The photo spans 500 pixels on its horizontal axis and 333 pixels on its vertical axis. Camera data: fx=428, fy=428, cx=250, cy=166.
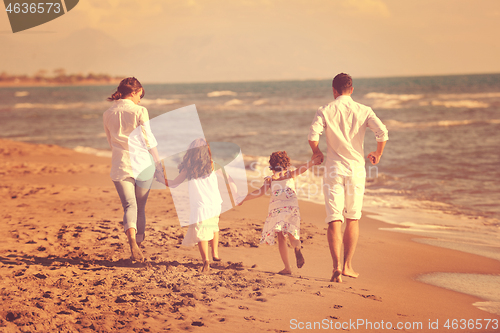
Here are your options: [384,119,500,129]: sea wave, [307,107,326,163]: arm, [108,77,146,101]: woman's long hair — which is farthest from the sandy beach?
[384,119,500,129]: sea wave

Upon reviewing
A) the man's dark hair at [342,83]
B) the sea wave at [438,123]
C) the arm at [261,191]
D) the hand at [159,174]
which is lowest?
the arm at [261,191]

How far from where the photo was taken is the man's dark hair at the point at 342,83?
404 cm

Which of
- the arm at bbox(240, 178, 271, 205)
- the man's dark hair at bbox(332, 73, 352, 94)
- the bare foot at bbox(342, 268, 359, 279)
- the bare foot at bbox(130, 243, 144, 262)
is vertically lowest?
the bare foot at bbox(342, 268, 359, 279)

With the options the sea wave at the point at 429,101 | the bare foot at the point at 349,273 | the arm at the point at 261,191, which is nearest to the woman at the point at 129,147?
the arm at the point at 261,191

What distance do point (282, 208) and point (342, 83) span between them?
4.39 feet

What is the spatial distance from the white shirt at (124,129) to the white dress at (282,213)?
1.29 meters

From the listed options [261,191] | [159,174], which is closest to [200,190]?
[159,174]

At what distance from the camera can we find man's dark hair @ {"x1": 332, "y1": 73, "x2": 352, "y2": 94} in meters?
4.04

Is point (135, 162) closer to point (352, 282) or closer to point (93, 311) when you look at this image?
point (93, 311)

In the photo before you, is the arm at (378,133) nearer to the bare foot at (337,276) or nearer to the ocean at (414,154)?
the bare foot at (337,276)

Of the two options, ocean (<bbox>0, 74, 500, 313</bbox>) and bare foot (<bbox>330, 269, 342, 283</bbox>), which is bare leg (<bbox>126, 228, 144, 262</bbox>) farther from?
ocean (<bbox>0, 74, 500, 313</bbox>)

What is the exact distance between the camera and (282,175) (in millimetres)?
4223

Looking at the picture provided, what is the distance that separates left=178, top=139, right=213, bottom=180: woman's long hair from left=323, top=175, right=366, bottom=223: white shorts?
1.17 m

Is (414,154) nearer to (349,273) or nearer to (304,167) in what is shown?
(349,273)
